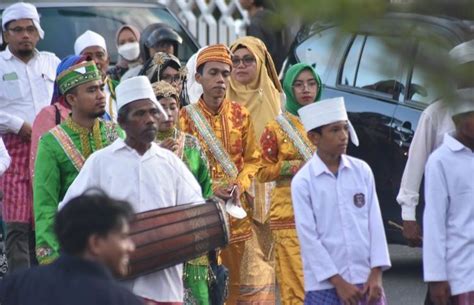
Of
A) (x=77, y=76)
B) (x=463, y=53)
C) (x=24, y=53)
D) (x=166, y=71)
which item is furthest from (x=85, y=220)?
(x=24, y=53)

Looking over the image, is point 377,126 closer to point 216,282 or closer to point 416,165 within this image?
point 416,165

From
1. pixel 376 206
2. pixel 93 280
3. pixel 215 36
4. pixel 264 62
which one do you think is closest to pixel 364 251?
pixel 376 206

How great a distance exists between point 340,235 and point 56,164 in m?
1.48

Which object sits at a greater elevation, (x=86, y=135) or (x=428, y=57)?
(x=428, y=57)

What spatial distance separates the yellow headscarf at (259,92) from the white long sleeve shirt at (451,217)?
3.09 metres

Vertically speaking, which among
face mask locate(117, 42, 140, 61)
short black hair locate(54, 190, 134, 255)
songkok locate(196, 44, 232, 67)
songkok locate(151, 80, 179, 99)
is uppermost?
face mask locate(117, 42, 140, 61)

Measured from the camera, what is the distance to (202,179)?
7617mm

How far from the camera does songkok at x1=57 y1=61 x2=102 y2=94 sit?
7395 millimetres

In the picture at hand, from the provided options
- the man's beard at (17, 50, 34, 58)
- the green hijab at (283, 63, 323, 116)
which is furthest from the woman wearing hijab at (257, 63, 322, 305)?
the man's beard at (17, 50, 34, 58)

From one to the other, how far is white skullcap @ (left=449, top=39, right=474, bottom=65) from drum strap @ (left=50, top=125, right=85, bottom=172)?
419 cm

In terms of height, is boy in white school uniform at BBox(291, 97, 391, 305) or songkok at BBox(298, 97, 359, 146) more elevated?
songkok at BBox(298, 97, 359, 146)

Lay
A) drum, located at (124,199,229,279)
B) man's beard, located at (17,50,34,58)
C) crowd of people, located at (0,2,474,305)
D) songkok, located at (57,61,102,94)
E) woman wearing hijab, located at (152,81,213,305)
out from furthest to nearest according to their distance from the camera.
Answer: man's beard, located at (17,50,34,58) < woman wearing hijab, located at (152,81,213,305) < songkok, located at (57,61,102,94) < drum, located at (124,199,229,279) < crowd of people, located at (0,2,474,305)

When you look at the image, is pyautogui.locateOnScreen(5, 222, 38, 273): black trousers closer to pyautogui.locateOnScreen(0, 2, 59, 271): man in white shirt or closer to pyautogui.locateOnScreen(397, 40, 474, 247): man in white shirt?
Result: pyautogui.locateOnScreen(0, 2, 59, 271): man in white shirt

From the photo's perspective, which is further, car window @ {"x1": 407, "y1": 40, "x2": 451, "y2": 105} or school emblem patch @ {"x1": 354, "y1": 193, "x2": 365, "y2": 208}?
school emblem patch @ {"x1": 354, "y1": 193, "x2": 365, "y2": 208}
